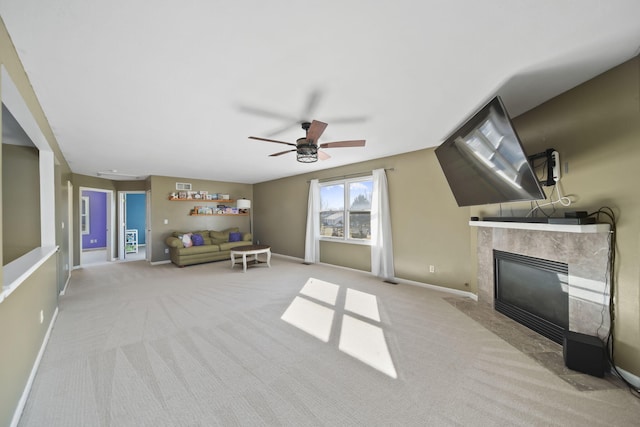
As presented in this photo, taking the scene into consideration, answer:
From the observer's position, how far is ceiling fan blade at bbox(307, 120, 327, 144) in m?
2.35

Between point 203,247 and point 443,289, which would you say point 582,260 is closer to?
point 443,289

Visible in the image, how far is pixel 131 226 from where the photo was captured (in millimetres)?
9281

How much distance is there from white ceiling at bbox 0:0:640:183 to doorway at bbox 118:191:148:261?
4.89 metres

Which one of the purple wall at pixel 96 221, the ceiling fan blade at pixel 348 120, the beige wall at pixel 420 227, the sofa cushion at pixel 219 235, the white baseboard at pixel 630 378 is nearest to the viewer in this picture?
the white baseboard at pixel 630 378

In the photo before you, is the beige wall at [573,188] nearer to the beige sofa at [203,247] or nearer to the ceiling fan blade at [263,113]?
the ceiling fan blade at [263,113]

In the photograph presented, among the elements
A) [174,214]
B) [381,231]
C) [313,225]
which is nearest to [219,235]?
[174,214]

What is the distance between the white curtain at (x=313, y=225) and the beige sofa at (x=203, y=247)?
2.19m

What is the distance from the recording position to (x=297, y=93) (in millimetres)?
2230

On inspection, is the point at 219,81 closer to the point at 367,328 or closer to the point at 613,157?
the point at 367,328

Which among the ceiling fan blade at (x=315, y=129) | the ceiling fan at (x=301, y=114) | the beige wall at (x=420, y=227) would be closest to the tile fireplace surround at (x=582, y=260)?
the beige wall at (x=420, y=227)

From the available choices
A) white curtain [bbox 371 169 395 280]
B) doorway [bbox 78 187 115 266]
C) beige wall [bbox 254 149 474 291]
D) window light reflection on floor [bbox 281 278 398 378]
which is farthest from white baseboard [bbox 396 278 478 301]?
doorway [bbox 78 187 115 266]

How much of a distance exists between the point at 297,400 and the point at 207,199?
6627 millimetres

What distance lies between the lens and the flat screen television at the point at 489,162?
201 cm

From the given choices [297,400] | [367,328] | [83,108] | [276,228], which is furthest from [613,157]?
[276,228]
